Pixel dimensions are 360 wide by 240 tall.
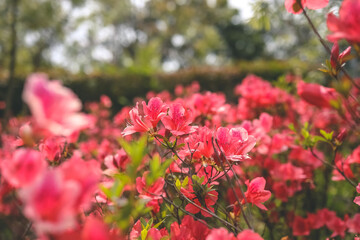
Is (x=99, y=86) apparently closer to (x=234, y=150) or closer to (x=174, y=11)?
(x=234, y=150)

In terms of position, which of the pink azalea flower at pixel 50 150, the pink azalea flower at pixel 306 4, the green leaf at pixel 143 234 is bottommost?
the green leaf at pixel 143 234

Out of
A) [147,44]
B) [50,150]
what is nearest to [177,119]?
[50,150]

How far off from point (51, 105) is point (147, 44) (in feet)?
63.4

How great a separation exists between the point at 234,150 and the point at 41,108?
0.54 m

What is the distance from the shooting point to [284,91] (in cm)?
243

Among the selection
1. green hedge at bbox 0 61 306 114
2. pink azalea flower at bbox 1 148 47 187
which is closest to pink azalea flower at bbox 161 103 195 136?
pink azalea flower at bbox 1 148 47 187

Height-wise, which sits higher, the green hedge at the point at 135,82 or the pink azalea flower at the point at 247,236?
the pink azalea flower at the point at 247,236

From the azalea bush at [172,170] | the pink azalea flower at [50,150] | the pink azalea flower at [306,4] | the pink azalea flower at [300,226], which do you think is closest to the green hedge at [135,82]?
the azalea bush at [172,170]

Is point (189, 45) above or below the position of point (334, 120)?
below

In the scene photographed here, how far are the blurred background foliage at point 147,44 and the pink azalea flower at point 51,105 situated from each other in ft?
3.33

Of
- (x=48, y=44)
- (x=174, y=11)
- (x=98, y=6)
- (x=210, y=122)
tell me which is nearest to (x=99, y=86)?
(x=210, y=122)

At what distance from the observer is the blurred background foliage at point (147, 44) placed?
4.04 meters

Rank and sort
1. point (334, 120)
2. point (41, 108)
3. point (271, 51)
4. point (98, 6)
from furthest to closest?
1. point (271, 51)
2. point (98, 6)
3. point (334, 120)
4. point (41, 108)

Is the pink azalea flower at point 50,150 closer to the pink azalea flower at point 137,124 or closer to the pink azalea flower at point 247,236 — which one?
the pink azalea flower at point 137,124
